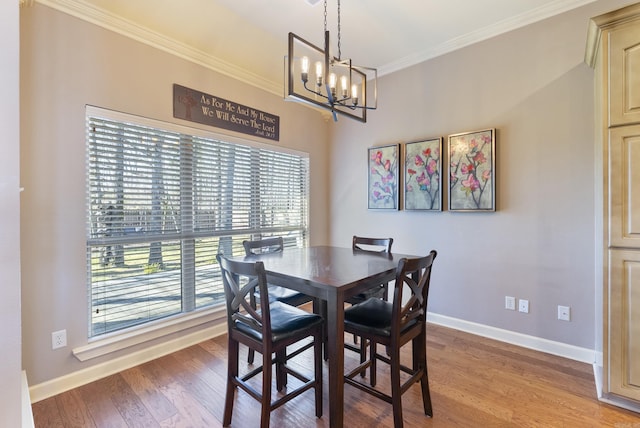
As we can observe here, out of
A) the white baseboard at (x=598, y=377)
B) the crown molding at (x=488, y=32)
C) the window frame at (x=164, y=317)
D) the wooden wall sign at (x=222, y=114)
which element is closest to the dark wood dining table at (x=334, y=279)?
the window frame at (x=164, y=317)

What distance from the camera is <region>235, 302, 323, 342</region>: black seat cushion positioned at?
159 cm

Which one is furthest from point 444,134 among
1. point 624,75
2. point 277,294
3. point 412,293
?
point 277,294

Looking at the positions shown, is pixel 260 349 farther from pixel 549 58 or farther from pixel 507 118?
pixel 549 58

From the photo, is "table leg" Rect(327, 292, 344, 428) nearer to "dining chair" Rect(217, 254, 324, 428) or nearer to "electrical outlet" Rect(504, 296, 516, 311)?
"dining chair" Rect(217, 254, 324, 428)

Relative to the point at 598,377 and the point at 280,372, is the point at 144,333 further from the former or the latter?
the point at 598,377

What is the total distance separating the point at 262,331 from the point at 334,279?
459 millimetres

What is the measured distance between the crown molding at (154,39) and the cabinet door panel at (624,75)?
2851 millimetres

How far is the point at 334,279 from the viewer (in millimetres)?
1556

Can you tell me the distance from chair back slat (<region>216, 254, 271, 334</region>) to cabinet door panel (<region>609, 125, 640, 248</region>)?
2133 mm

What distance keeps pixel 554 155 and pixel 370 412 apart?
250 cm

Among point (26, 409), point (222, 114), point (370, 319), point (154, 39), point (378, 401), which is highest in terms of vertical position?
point (154, 39)

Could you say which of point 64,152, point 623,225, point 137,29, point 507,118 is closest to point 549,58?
point 507,118

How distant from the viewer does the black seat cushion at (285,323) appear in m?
1.59

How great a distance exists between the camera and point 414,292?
166 centimetres
